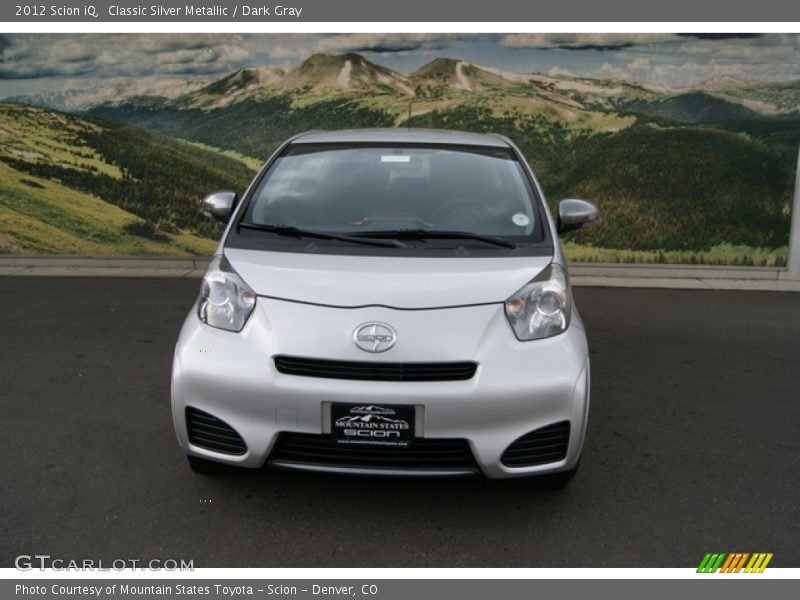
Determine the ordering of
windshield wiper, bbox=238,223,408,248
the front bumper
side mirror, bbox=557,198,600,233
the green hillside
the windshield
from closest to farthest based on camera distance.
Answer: the front bumper < windshield wiper, bbox=238,223,408,248 < the windshield < side mirror, bbox=557,198,600,233 < the green hillside

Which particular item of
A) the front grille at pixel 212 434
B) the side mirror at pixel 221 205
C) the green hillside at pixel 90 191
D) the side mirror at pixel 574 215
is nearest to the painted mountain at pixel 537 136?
the green hillside at pixel 90 191

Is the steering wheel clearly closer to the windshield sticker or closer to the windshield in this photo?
the windshield

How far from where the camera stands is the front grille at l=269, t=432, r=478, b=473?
9.83ft

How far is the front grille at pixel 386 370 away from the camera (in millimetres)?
2963

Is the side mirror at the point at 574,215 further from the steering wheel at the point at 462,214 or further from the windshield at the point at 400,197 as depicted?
the steering wheel at the point at 462,214

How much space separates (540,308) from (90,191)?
24.6 ft

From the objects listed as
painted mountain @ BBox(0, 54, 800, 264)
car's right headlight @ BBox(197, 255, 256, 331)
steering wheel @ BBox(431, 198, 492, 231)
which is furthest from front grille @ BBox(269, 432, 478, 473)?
painted mountain @ BBox(0, 54, 800, 264)

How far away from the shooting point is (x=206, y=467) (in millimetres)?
3361

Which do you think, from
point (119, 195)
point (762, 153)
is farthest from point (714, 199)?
point (119, 195)

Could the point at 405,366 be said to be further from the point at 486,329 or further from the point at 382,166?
the point at 382,166

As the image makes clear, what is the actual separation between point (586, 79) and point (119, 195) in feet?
18.7

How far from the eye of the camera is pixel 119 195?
9250 mm

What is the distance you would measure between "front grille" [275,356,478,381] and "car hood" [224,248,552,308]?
0.81 ft

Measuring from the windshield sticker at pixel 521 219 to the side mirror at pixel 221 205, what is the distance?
5.01 feet
